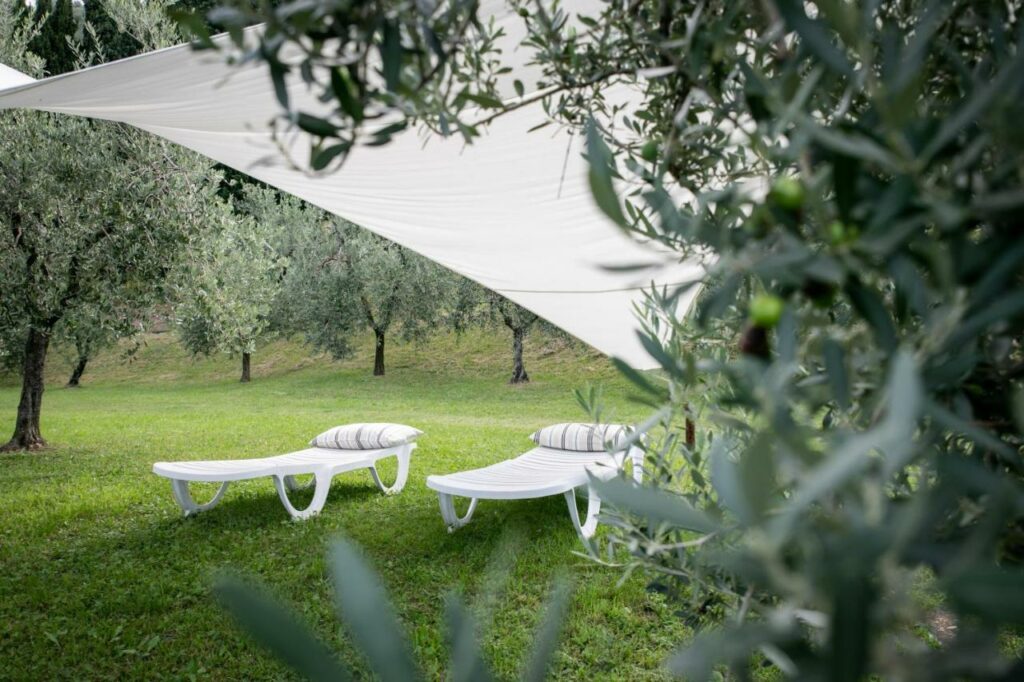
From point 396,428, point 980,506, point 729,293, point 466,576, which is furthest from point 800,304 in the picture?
point 396,428

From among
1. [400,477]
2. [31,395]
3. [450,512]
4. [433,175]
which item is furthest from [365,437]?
[31,395]

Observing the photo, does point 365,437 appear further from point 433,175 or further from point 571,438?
point 433,175

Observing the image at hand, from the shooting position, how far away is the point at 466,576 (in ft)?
14.0

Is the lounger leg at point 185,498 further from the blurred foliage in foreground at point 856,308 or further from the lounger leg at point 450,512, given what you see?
the blurred foliage in foreground at point 856,308

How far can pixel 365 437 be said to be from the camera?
645cm

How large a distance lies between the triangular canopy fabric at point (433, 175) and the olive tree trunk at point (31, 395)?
18.1 feet

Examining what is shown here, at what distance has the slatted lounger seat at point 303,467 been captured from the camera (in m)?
5.45

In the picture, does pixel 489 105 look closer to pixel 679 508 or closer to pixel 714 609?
pixel 679 508

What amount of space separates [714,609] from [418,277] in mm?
16126

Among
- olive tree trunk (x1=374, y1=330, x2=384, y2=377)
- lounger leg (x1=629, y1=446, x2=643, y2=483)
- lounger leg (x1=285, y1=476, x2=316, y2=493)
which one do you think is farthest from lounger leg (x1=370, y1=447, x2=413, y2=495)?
olive tree trunk (x1=374, y1=330, x2=384, y2=377)

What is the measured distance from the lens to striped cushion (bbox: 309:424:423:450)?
6.45m

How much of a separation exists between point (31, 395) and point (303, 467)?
5354 mm

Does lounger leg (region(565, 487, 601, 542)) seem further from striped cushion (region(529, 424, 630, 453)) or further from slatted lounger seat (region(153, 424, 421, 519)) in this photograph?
slatted lounger seat (region(153, 424, 421, 519))

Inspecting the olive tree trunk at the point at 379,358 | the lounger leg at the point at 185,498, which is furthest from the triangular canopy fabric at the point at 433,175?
the olive tree trunk at the point at 379,358
